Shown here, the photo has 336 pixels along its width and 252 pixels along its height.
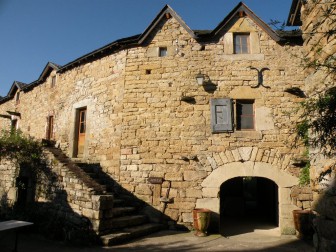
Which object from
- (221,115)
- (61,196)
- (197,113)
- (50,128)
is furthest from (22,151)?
(221,115)

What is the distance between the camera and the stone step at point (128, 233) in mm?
5844

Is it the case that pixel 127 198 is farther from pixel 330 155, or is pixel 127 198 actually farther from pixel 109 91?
pixel 330 155

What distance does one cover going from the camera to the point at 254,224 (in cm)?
864

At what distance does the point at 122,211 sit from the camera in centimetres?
705

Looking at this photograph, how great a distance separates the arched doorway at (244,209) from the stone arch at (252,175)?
105 cm

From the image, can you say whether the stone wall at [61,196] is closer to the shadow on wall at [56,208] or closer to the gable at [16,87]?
the shadow on wall at [56,208]

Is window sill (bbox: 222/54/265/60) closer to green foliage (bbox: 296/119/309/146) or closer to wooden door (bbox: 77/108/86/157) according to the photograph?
wooden door (bbox: 77/108/86/157)

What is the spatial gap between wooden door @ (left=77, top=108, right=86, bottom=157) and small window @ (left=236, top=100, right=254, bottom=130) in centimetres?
576

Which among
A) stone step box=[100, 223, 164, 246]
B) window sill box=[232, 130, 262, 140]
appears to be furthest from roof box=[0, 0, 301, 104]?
stone step box=[100, 223, 164, 246]

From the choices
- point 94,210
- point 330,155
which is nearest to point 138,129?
point 94,210

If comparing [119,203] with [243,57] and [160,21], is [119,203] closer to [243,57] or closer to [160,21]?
[243,57]

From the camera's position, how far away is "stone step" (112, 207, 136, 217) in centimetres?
684

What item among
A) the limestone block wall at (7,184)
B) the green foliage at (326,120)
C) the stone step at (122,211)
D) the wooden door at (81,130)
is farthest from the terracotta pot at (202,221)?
the limestone block wall at (7,184)

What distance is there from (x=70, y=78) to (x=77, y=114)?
5.44ft
